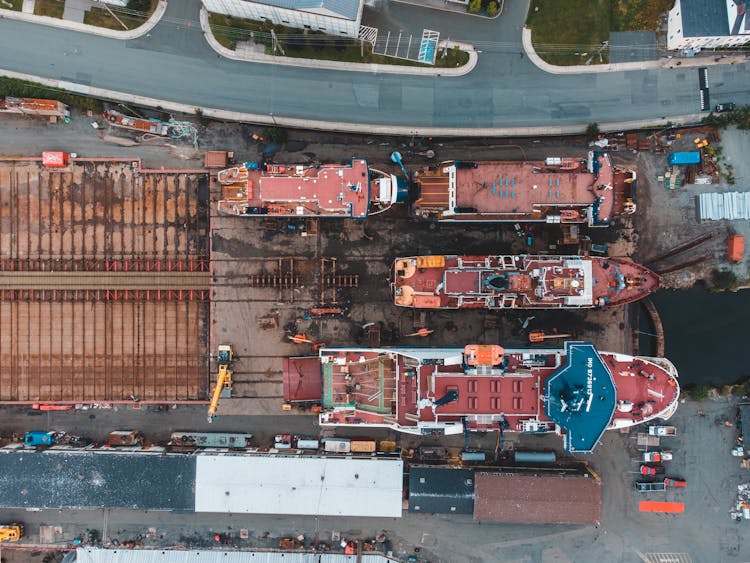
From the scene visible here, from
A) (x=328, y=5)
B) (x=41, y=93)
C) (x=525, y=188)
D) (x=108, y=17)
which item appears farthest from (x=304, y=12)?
(x=41, y=93)

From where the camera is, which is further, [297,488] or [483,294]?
[297,488]

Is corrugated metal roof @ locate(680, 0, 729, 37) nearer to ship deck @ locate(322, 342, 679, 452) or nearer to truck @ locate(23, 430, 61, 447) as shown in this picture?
ship deck @ locate(322, 342, 679, 452)

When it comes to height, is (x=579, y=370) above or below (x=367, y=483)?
above

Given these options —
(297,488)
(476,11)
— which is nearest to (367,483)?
(297,488)

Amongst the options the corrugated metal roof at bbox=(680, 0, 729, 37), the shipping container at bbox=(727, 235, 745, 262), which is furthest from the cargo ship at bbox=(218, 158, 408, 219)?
the shipping container at bbox=(727, 235, 745, 262)

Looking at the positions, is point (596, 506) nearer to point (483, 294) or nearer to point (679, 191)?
point (483, 294)

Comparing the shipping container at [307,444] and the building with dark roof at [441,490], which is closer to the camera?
the building with dark roof at [441,490]

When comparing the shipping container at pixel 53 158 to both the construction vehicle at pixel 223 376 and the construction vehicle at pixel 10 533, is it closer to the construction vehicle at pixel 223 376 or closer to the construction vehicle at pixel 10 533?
the construction vehicle at pixel 223 376

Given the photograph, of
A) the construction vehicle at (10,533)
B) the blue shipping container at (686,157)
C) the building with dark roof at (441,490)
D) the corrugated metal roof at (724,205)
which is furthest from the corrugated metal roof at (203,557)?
the blue shipping container at (686,157)
